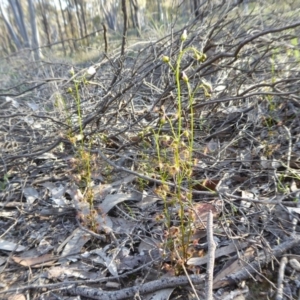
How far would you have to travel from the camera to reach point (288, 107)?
2.22 metres

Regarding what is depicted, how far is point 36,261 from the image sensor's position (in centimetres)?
142

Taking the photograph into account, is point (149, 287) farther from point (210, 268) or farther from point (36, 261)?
point (36, 261)

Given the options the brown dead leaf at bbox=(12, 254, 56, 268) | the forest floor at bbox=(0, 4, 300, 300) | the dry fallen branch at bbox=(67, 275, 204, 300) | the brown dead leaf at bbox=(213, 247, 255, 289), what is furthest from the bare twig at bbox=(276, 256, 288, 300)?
the brown dead leaf at bbox=(12, 254, 56, 268)

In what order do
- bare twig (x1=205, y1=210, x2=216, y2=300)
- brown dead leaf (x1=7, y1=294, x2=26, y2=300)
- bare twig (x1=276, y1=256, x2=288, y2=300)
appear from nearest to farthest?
bare twig (x1=205, y1=210, x2=216, y2=300) → bare twig (x1=276, y1=256, x2=288, y2=300) → brown dead leaf (x1=7, y1=294, x2=26, y2=300)

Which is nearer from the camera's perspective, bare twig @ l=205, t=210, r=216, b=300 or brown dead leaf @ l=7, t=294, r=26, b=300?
bare twig @ l=205, t=210, r=216, b=300

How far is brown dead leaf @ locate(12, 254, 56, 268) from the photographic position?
55.2 inches

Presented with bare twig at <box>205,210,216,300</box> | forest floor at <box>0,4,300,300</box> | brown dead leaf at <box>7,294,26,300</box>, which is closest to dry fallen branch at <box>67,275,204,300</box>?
forest floor at <box>0,4,300,300</box>

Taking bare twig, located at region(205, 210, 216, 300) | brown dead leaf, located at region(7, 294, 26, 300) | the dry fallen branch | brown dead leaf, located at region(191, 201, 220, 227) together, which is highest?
bare twig, located at region(205, 210, 216, 300)

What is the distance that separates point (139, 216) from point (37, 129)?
127cm

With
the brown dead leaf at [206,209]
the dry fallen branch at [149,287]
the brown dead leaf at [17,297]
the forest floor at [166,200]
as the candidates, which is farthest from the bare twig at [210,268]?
the brown dead leaf at [17,297]

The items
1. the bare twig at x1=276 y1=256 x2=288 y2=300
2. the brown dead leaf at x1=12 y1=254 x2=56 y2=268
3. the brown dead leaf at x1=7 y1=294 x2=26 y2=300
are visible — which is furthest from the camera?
the brown dead leaf at x1=12 y1=254 x2=56 y2=268

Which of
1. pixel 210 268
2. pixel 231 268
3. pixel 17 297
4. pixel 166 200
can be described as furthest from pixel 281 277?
pixel 17 297

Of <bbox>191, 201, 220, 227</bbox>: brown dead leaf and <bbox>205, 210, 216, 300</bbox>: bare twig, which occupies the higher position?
<bbox>205, 210, 216, 300</bbox>: bare twig

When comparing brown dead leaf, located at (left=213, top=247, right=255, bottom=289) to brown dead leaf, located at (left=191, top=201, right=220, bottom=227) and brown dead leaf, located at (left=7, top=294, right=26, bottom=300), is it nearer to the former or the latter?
brown dead leaf, located at (left=191, top=201, right=220, bottom=227)
